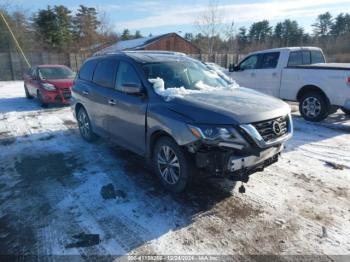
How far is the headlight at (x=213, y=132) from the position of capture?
11.0ft

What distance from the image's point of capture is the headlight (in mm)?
3348

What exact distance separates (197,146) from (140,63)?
6.15 feet

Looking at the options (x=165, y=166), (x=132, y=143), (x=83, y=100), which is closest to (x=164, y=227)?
(x=165, y=166)

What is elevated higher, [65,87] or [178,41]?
[178,41]

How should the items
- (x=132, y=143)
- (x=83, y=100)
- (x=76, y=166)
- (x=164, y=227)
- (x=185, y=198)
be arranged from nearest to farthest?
1. (x=164, y=227)
2. (x=185, y=198)
3. (x=132, y=143)
4. (x=76, y=166)
5. (x=83, y=100)

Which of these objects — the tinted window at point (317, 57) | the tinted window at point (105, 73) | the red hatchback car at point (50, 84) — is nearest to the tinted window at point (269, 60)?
the tinted window at point (317, 57)

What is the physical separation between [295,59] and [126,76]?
5893mm

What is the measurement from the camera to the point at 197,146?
11.4 feet

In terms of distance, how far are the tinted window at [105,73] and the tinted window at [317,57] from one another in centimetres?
Result: 653

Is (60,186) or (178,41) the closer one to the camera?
(60,186)

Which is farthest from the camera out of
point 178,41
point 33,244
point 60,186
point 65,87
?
point 178,41

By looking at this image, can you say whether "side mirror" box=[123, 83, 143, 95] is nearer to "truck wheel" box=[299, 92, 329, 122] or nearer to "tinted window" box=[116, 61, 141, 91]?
"tinted window" box=[116, 61, 141, 91]

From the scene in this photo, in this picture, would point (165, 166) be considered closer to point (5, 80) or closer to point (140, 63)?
point (140, 63)

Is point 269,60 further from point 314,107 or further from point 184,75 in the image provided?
point 184,75
